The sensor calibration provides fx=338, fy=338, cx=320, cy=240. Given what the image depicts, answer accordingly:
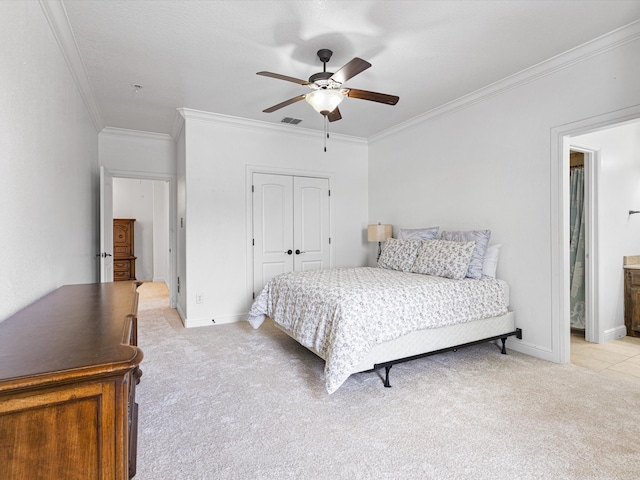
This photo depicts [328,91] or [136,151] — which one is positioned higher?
[136,151]

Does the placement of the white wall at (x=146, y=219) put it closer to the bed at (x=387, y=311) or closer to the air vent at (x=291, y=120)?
the air vent at (x=291, y=120)

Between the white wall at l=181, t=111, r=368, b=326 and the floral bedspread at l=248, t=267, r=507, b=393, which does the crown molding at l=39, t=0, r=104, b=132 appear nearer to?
the white wall at l=181, t=111, r=368, b=326

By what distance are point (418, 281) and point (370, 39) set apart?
2.04 m

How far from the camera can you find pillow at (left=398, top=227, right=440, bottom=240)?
405 cm

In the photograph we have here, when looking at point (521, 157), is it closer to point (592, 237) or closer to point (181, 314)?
point (592, 237)

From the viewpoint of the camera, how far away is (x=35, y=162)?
6.24 feet

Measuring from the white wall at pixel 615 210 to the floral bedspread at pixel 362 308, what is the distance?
52.4 inches

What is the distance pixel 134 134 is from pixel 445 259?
4566 mm

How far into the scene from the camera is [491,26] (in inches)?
97.2

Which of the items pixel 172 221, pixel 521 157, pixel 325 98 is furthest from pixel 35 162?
pixel 521 157

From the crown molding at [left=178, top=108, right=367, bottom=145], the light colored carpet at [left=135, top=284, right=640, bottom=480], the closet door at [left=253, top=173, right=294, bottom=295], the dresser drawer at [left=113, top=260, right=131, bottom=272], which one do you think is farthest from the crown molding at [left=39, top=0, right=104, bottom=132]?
the dresser drawer at [left=113, top=260, right=131, bottom=272]

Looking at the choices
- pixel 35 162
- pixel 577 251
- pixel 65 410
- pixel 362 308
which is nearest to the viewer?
pixel 65 410

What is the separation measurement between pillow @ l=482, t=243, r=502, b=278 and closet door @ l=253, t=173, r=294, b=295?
2.58 metres

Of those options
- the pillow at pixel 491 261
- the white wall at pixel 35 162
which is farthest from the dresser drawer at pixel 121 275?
the pillow at pixel 491 261
